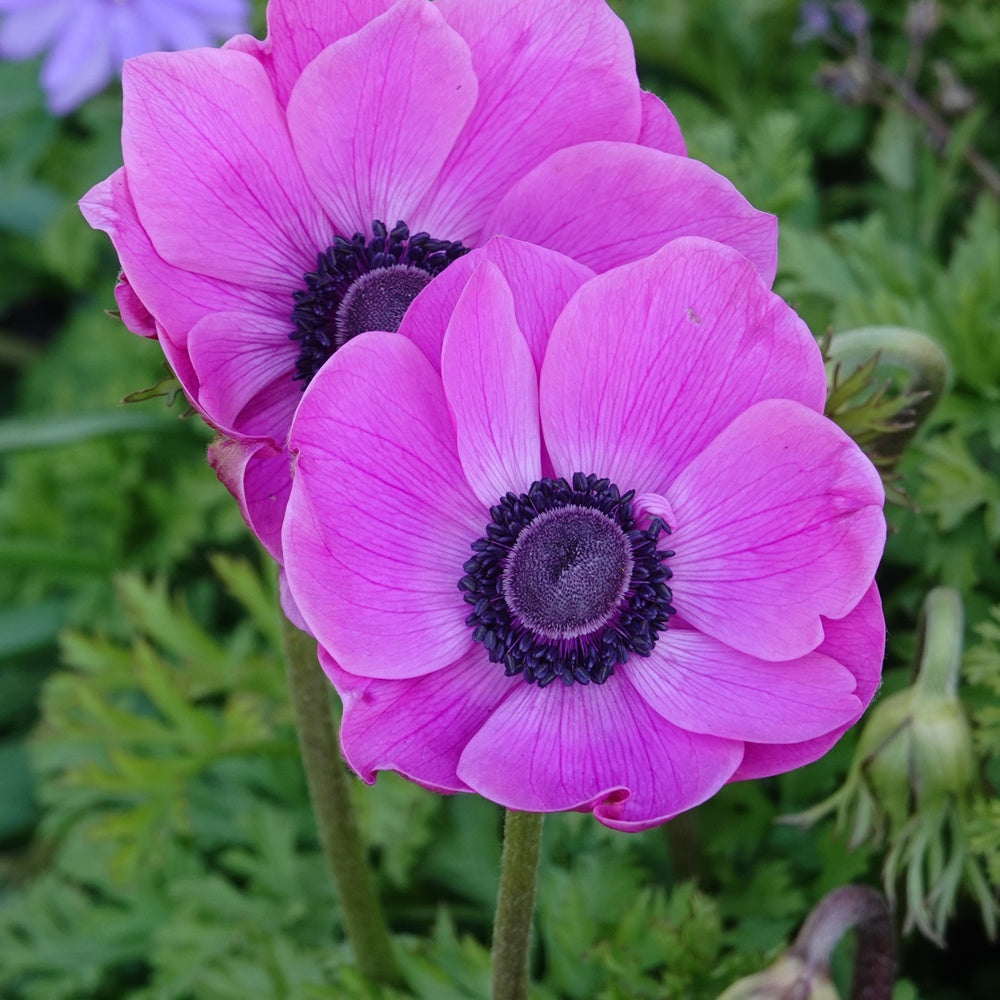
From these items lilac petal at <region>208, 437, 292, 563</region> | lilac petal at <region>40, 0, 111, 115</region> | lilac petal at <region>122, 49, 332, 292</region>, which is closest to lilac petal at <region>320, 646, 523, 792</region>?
lilac petal at <region>208, 437, 292, 563</region>

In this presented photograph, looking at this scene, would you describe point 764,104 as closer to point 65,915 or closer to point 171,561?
point 171,561

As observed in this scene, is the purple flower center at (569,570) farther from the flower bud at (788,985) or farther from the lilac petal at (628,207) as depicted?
the flower bud at (788,985)

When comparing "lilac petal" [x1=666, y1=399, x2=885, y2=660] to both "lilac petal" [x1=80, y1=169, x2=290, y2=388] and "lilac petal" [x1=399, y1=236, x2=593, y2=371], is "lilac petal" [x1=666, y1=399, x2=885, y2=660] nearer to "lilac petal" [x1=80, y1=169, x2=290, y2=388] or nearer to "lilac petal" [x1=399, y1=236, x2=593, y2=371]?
"lilac petal" [x1=399, y1=236, x2=593, y2=371]

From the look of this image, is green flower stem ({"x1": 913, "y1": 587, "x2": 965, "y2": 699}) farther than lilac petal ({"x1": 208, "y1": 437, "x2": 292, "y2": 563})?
Yes

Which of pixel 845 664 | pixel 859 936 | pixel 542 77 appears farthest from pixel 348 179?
pixel 859 936

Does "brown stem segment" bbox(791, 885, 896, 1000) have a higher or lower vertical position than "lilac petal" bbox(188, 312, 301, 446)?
lower

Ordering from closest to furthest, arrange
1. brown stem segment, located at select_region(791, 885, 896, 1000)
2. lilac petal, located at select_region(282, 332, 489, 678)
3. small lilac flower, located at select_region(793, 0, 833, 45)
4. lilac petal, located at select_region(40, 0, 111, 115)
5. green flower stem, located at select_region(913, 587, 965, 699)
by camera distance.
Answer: lilac petal, located at select_region(282, 332, 489, 678) < brown stem segment, located at select_region(791, 885, 896, 1000) < green flower stem, located at select_region(913, 587, 965, 699) < small lilac flower, located at select_region(793, 0, 833, 45) < lilac petal, located at select_region(40, 0, 111, 115)

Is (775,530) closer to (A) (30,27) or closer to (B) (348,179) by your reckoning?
(B) (348,179)

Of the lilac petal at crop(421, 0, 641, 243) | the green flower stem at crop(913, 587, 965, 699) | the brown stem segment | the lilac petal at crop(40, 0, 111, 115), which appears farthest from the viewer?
the lilac petal at crop(40, 0, 111, 115)
